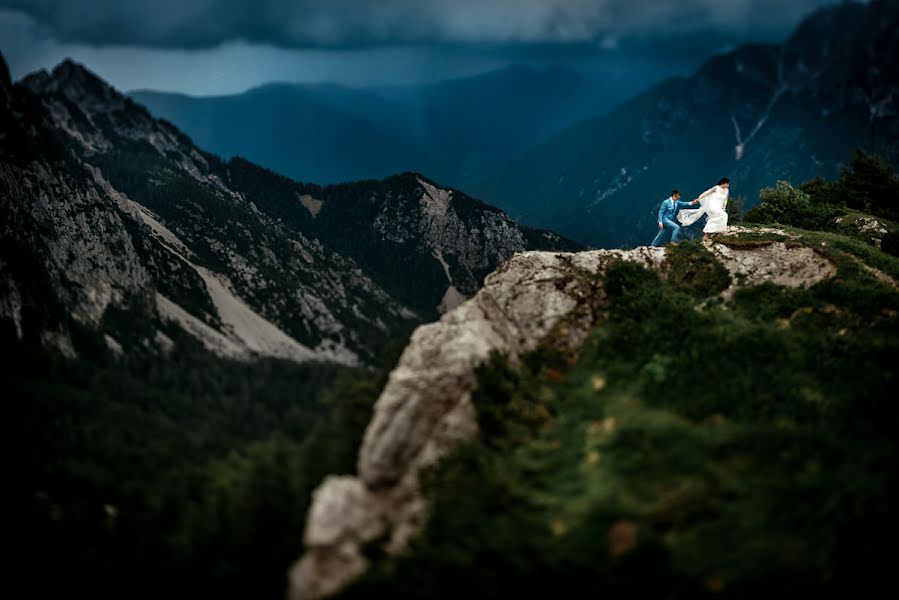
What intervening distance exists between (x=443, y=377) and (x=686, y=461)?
1058cm

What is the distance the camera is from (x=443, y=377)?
25.1 metres

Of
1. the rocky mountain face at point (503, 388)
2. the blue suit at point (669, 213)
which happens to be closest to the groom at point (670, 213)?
the blue suit at point (669, 213)

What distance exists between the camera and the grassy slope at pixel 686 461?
1647 centimetres

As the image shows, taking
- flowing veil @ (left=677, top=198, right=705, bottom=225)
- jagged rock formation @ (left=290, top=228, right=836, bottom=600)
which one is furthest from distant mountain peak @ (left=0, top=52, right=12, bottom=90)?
flowing veil @ (left=677, top=198, right=705, bottom=225)

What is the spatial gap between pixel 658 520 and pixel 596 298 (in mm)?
14885

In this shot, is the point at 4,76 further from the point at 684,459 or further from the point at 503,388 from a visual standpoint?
the point at 684,459

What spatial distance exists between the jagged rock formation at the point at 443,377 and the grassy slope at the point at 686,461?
46.3 inches

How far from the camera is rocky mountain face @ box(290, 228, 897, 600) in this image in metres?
20.3

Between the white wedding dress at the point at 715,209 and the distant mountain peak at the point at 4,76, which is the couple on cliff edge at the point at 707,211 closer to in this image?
the white wedding dress at the point at 715,209

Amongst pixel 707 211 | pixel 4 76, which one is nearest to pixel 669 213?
pixel 707 211

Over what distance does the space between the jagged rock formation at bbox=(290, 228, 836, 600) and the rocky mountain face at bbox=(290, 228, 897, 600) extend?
0.05m

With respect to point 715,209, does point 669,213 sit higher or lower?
higher

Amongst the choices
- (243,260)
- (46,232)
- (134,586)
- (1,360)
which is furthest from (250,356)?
(134,586)

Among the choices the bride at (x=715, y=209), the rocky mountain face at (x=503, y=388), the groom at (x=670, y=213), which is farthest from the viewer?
the groom at (x=670, y=213)
